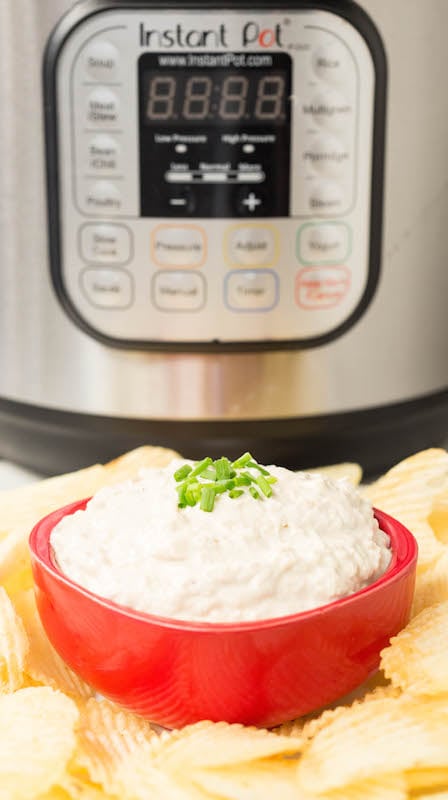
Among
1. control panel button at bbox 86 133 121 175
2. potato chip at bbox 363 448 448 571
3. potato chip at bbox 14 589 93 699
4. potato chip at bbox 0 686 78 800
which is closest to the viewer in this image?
potato chip at bbox 0 686 78 800

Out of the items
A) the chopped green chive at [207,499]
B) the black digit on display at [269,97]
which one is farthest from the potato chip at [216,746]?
the black digit on display at [269,97]

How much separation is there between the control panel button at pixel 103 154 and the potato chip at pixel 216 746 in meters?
0.48

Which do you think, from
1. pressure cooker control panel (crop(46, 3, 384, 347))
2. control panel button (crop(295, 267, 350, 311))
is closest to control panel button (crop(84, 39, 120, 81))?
pressure cooker control panel (crop(46, 3, 384, 347))

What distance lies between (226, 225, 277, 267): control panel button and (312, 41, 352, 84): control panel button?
129mm

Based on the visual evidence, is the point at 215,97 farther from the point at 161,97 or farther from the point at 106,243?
the point at 106,243

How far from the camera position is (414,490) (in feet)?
2.42

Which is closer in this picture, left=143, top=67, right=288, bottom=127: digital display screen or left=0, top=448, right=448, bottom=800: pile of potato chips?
left=0, top=448, right=448, bottom=800: pile of potato chips

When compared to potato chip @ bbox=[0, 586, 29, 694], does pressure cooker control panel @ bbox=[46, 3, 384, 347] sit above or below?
above

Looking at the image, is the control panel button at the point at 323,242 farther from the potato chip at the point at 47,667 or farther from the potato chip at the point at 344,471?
the potato chip at the point at 47,667

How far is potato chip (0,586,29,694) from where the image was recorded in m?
0.55

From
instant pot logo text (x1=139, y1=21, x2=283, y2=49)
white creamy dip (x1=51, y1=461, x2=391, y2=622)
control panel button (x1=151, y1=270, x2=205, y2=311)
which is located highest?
instant pot logo text (x1=139, y1=21, x2=283, y2=49)

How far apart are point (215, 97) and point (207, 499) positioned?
0.38 metres

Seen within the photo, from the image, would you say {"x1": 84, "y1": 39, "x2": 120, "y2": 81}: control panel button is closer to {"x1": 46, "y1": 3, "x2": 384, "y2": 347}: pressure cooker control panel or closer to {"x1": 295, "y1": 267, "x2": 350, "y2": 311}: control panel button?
{"x1": 46, "y1": 3, "x2": 384, "y2": 347}: pressure cooker control panel

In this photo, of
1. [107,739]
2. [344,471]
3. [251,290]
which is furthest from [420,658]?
[251,290]
